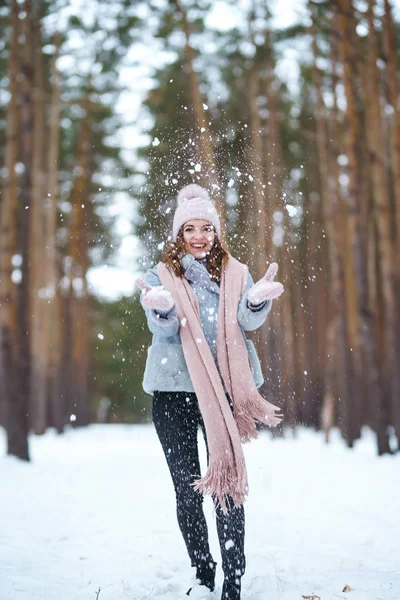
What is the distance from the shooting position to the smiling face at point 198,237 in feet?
10.3

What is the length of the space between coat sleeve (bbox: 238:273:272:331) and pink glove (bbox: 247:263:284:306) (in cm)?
6

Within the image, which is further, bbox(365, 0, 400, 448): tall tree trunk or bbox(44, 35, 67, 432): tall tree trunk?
bbox(44, 35, 67, 432): tall tree trunk

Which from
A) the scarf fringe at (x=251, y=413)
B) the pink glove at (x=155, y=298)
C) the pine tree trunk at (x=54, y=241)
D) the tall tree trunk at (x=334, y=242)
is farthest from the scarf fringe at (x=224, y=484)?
the pine tree trunk at (x=54, y=241)

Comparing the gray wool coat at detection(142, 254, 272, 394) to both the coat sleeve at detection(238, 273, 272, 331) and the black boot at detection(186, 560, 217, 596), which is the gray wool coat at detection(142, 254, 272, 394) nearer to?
the coat sleeve at detection(238, 273, 272, 331)

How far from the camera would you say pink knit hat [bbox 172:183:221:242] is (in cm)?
317

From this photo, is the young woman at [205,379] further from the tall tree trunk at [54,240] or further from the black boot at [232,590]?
the tall tree trunk at [54,240]

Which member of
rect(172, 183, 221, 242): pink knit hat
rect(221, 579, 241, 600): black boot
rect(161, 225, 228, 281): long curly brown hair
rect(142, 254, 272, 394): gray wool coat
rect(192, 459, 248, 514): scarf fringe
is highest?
rect(172, 183, 221, 242): pink knit hat

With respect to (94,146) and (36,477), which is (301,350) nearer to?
(94,146)

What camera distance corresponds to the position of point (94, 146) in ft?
51.4

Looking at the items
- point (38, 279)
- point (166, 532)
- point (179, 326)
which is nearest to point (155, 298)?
point (179, 326)

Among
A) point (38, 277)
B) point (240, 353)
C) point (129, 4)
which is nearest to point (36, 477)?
point (240, 353)

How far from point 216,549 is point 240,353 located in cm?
173

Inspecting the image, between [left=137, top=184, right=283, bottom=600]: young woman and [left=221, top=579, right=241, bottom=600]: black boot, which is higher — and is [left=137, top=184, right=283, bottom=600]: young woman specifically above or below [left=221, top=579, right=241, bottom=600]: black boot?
above

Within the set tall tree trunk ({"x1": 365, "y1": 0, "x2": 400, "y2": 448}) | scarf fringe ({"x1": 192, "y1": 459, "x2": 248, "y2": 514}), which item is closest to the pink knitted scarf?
scarf fringe ({"x1": 192, "y1": 459, "x2": 248, "y2": 514})
